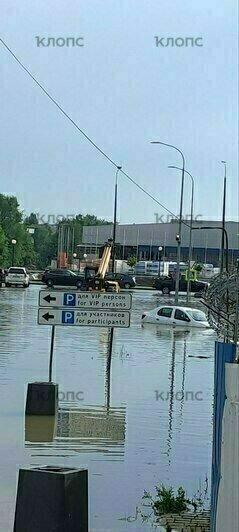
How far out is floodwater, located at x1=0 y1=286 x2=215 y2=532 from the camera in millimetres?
11812

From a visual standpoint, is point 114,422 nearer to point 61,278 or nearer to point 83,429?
point 83,429

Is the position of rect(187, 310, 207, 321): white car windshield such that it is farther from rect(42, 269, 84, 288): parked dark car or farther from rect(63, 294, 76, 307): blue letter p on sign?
rect(42, 269, 84, 288): parked dark car

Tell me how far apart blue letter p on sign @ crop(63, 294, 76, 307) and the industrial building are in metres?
104

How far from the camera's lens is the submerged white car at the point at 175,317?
45031 mm

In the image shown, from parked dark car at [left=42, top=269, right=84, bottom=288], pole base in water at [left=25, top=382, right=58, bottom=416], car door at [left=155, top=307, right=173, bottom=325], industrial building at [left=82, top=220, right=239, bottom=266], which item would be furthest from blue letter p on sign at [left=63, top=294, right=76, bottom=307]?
industrial building at [left=82, top=220, right=239, bottom=266]

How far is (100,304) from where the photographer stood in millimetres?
18750

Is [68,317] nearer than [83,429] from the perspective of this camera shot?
No

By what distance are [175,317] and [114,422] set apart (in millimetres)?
28791

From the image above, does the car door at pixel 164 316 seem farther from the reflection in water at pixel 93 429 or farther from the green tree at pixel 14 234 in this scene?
the green tree at pixel 14 234

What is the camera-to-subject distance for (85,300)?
1861 centimetres

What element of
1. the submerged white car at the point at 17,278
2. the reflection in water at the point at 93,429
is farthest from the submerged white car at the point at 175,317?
the submerged white car at the point at 17,278

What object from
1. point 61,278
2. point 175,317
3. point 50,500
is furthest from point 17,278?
point 50,500

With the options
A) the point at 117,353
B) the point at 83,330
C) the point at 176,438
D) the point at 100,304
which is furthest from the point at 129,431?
the point at 83,330

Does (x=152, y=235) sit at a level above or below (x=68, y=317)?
above
